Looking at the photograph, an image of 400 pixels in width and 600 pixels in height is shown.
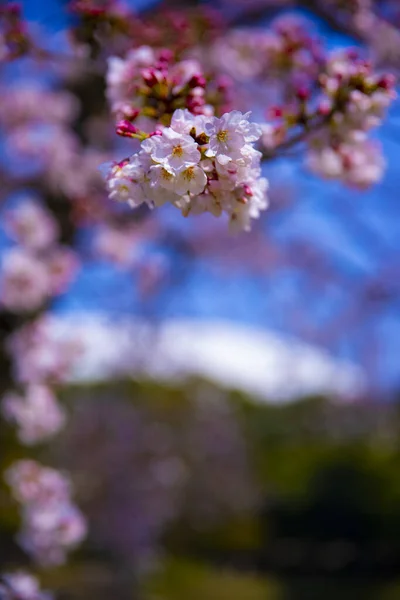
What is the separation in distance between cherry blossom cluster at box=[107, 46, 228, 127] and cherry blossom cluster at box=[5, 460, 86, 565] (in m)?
1.81

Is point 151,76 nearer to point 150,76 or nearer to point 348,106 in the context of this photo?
point 150,76

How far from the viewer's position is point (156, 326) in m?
10.5

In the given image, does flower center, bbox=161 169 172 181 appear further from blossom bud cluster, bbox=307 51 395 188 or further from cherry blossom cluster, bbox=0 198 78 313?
cherry blossom cluster, bbox=0 198 78 313

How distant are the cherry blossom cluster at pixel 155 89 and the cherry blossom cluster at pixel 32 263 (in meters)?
1.82

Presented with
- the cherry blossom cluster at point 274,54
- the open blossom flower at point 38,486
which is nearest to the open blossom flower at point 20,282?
the open blossom flower at point 38,486

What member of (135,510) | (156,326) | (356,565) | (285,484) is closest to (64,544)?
(135,510)

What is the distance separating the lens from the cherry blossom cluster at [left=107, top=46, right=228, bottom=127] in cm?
139

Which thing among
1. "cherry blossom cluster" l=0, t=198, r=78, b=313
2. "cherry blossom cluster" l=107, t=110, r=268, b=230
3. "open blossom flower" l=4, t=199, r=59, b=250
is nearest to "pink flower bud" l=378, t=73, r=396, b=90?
"cherry blossom cluster" l=107, t=110, r=268, b=230

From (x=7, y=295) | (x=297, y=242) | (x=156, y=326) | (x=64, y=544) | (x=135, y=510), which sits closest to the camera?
(x=64, y=544)

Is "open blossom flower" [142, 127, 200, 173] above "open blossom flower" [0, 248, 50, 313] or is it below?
below

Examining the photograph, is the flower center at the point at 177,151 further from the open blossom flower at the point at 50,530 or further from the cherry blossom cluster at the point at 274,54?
the open blossom flower at the point at 50,530

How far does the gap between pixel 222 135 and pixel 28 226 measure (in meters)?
2.55

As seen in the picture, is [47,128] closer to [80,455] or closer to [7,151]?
[7,151]

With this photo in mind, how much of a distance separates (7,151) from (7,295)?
156cm
